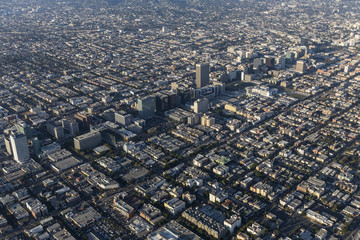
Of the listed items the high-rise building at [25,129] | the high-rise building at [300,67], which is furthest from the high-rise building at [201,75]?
the high-rise building at [25,129]

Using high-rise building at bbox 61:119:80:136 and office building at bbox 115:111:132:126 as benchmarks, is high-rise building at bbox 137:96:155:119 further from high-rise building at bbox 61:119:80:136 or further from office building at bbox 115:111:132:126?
high-rise building at bbox 61:119:80:136

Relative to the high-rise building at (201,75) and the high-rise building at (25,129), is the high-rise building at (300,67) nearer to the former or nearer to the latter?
the high-rise building at (201,75)

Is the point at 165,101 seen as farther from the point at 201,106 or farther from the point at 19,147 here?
the point at 19,147

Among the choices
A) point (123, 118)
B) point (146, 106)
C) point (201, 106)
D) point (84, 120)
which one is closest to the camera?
point (84, 120)

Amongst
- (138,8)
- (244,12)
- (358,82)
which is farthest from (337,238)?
(138,8)

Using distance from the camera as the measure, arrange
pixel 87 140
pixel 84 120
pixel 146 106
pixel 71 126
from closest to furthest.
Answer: pixel 87 140
pixel 71 126
pixel 84 120
pixel 146 106

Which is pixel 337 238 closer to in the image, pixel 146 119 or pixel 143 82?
pixel 146 119

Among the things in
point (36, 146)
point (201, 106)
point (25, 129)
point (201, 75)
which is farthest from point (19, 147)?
point (201, 75)
